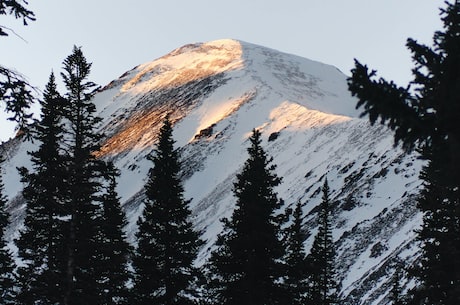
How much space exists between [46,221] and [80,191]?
394cm

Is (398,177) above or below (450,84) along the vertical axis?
below

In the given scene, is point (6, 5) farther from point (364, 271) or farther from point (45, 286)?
point (364, 271)

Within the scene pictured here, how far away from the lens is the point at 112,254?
57.0 ft

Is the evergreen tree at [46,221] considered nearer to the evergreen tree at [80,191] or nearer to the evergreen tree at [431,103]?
the evergreen tree at [80,191]

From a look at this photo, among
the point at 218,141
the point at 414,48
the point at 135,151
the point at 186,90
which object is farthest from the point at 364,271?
the point at 186,90

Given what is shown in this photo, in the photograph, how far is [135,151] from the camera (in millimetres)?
152375

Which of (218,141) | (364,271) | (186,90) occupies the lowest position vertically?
(364,271)

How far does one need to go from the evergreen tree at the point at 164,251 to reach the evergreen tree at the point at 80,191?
60.5 inches

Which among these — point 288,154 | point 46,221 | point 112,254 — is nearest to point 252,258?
point 112,254

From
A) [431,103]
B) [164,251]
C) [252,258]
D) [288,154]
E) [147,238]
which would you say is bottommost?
[288,154]

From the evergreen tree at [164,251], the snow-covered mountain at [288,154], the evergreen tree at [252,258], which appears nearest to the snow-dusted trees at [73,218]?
the evergreen tree at [164,251]

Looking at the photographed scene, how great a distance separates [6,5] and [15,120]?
177 centimetres

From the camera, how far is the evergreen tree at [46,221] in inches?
638

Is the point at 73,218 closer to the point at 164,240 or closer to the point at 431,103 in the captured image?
the point at 164,240
